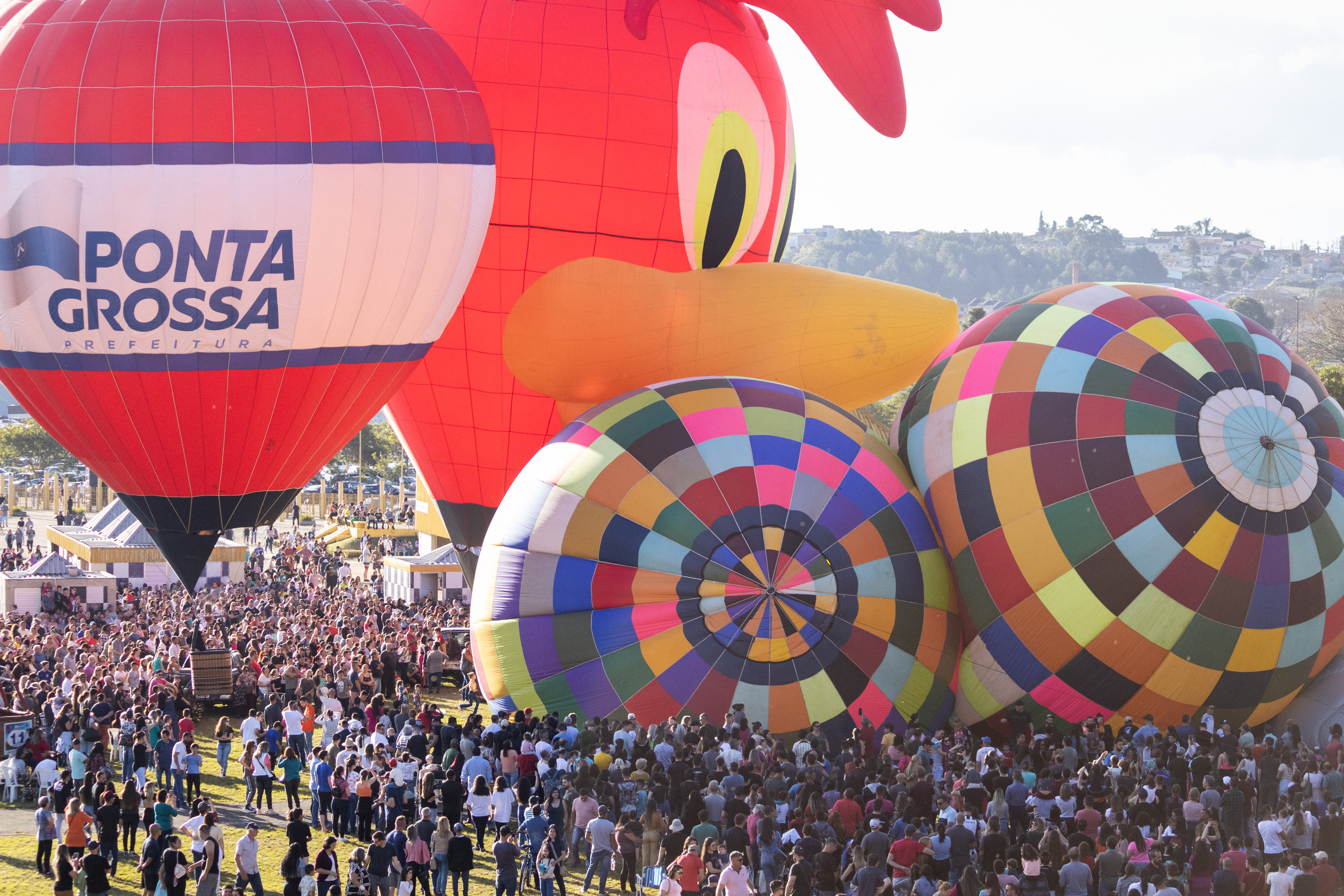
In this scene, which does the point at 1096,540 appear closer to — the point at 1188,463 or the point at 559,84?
the point at 1188,463

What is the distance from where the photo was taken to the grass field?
36.3ft

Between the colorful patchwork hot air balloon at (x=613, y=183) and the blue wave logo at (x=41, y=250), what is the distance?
4.10 m

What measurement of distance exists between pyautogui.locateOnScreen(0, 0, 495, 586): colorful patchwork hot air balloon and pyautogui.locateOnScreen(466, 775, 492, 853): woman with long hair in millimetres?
5308

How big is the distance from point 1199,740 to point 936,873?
14.3 feet

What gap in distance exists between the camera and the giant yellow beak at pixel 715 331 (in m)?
15.3

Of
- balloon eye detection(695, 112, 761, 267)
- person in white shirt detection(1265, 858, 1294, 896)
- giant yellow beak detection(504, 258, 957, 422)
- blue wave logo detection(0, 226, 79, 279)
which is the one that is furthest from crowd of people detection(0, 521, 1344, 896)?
balloon eye detection(695, 112, 761, 267)

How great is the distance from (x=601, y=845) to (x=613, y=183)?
7756 mm

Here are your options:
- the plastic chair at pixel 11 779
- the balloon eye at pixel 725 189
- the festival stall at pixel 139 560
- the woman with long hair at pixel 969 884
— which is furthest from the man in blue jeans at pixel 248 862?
the festival stall at pixel 139 560

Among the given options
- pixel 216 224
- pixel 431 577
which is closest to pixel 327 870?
pixel 216 224

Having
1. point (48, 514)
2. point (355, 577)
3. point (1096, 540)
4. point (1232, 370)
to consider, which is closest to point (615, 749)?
point (1096, 540)

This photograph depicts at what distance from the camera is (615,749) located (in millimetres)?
11750

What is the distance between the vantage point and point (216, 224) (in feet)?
45.7

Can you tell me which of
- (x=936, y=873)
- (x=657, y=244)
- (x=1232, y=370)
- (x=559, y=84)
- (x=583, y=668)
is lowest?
(x=936, y=873)

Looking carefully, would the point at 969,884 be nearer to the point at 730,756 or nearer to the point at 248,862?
the point at 730,756
